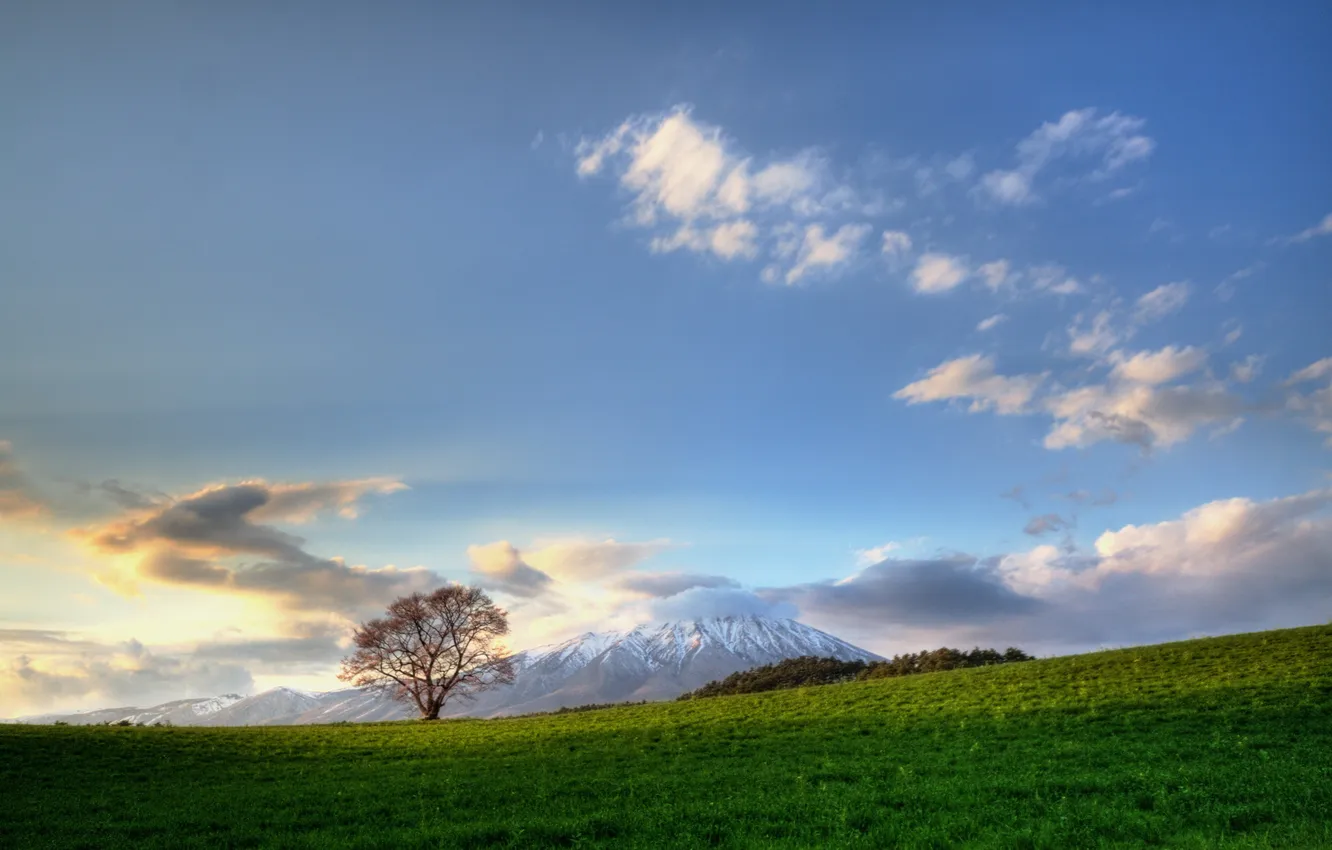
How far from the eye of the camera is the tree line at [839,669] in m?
73.8

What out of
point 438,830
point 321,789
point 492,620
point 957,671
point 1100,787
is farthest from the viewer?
point 492,620

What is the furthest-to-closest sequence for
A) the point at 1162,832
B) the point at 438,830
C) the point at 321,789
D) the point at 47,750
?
the point at 47,750 → the point at 321,789 → the point at 438,830 → the point at 1162,832

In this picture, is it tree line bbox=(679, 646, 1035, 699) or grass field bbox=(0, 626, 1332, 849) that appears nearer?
grass field bbox=(0, 626, 1332, 849)

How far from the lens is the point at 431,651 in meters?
76.9

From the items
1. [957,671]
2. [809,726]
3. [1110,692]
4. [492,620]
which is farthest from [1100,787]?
[492,620]

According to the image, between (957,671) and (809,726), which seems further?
(957,671)

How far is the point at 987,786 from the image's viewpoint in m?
20.5

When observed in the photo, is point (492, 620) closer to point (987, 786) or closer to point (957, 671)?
point (957, 671)

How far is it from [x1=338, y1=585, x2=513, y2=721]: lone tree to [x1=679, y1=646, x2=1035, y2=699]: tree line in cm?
2273

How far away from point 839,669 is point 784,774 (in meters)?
84.7

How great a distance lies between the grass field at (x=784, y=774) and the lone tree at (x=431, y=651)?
25.9 metres

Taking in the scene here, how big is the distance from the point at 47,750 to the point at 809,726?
38.5 meters

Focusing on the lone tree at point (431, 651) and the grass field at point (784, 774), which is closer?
the grass field at point (784, 774)

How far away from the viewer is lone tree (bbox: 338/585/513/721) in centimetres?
7588
